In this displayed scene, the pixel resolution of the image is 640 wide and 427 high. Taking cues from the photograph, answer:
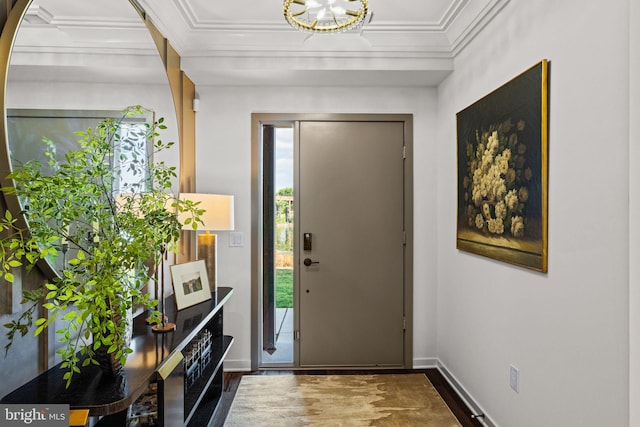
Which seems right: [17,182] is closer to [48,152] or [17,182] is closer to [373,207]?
[48,152]

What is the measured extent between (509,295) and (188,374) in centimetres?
178

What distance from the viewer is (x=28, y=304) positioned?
4.74ft

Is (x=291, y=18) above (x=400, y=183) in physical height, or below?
above

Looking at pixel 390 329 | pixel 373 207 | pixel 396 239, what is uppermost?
pixel 373 207

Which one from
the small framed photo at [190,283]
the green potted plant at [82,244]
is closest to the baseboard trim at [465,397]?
the small framed photo at [190,283]

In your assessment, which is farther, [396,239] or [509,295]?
[396,239]

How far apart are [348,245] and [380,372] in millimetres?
1063

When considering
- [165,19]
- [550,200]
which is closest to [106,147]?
[165,19]

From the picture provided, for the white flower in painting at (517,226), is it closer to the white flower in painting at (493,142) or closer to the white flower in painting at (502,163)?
the white flower in painting at (502,163)

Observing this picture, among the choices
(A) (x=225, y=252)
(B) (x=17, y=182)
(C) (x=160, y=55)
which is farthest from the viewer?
(A) (x=225, y=252)

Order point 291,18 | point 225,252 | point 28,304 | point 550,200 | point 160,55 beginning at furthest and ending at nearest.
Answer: point 225,252 < point 160,55 < point 291,18 < point 550,200 < point 28,304

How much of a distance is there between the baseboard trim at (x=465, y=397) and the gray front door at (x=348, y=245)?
13.4 inches

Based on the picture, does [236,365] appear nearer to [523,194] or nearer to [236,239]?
[236,239]

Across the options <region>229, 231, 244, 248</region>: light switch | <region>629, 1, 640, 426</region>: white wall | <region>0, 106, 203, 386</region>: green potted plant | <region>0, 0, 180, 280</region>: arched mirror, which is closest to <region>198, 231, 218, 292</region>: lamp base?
<region>229, 231, 244, 248</region>: light switch
